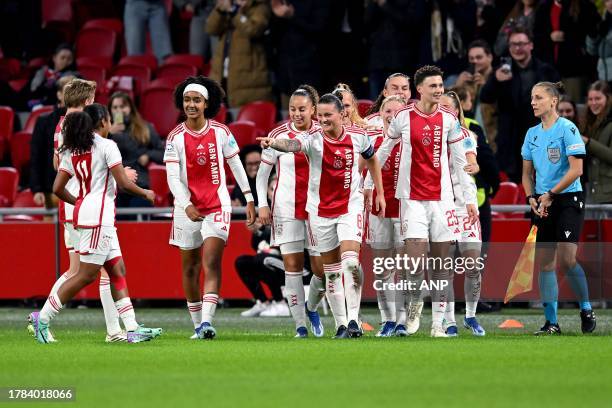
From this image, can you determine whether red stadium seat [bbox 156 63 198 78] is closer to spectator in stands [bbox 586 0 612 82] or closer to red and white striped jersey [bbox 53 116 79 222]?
spectator in stands [bbox 586 0 612 82]

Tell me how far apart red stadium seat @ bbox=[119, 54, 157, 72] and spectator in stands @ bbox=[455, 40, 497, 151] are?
6.51 m

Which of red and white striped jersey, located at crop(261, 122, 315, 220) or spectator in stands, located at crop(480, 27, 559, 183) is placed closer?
red and white striped jersey, located at crop(261, 122, 315, 220)

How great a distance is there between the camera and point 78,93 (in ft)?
42.2

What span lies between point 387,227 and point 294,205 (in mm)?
1014

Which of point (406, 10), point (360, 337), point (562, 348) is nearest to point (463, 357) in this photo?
point (562, 348)

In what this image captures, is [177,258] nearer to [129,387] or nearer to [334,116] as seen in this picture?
[334,116]

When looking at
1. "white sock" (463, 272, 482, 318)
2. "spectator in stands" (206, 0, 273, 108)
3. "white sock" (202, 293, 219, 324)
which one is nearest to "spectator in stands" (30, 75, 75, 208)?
"white sock" (202, 293, 219, 324)

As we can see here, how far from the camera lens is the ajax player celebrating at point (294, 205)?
13.0 meters

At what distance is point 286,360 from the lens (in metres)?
10.6

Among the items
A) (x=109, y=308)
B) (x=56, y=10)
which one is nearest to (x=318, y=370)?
(x=109, y=308)

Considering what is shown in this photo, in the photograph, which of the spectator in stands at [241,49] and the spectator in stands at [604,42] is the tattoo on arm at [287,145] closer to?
the spectator in stands at [604,42]

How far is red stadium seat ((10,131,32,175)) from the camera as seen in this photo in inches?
840

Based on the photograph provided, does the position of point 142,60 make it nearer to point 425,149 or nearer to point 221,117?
point 221,117

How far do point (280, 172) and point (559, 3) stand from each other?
6.83 meters
